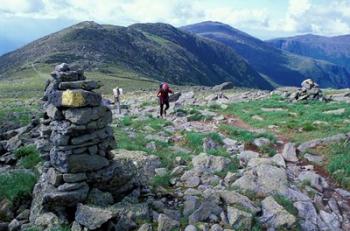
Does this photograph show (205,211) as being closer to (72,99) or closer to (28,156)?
(72,99)

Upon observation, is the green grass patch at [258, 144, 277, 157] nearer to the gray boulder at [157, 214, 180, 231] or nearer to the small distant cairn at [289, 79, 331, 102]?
the gray boulder at [157, 214, 180, 231]

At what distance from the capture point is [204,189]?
14.7 metres

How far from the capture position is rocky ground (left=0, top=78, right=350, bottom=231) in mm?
11758

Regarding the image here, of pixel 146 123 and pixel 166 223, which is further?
pixel 146 123

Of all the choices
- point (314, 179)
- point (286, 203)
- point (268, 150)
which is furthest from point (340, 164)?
point (286, 203)

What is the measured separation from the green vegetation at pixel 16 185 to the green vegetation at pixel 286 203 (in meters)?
7.69

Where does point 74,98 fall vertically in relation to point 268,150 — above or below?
above

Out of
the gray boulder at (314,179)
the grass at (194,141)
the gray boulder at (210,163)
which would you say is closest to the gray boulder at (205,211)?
the gray boulder at (210,163)

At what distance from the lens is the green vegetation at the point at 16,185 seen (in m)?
13.2

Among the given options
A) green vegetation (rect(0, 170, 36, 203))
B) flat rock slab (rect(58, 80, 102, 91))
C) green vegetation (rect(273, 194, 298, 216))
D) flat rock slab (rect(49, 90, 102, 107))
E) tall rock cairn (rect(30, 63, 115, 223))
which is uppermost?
flat rock slab (rect(58, 80, 102, 91))

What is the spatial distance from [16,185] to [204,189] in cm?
599

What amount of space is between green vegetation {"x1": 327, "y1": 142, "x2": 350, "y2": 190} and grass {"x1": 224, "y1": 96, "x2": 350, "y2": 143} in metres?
2.72

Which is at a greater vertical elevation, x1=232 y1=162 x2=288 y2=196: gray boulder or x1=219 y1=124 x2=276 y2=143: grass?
x1=232 y1=162 x2=288 y2=196: gray boulder

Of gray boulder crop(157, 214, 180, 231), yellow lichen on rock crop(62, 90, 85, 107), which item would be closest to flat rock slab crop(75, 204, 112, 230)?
gray boulder crop(157, 214, 180, 231)
